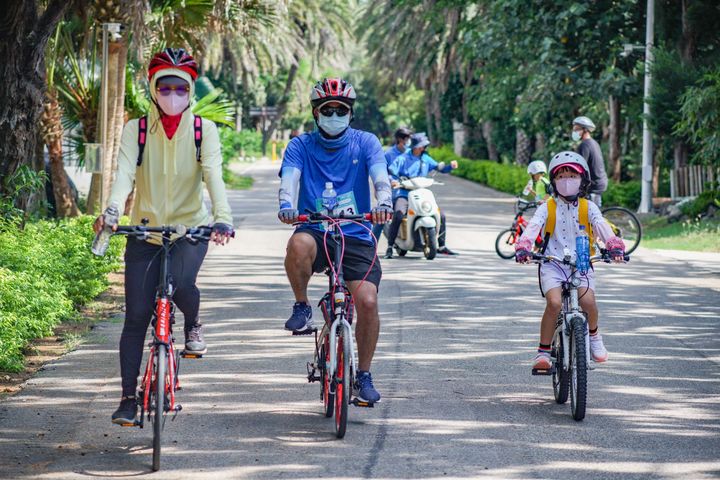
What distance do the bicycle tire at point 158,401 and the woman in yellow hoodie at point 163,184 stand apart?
0.42 metres

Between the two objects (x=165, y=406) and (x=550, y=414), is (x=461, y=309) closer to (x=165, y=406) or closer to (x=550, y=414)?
(x=550, y=414)

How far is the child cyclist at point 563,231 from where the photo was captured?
771 centimetres

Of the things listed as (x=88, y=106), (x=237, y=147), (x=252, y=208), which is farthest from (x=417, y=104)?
(x=88, y=106)

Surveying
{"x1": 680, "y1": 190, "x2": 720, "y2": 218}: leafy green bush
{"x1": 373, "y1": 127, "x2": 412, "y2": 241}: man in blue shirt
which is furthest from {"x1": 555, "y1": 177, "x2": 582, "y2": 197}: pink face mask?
{"x1": 680, "y1": 190, "x2": 720, "y2": 218}: leafy green bush

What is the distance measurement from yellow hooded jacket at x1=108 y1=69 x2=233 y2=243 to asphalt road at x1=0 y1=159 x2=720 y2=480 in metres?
1.26

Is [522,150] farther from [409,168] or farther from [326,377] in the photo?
[326,377]

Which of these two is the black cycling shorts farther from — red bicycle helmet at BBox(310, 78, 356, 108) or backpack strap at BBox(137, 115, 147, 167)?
backpack strap at BBox(137, 115, 147, 167)

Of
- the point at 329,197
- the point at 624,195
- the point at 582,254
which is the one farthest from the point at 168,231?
the point at 624,195

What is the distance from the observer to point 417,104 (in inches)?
3157

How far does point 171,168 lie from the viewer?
653 cm

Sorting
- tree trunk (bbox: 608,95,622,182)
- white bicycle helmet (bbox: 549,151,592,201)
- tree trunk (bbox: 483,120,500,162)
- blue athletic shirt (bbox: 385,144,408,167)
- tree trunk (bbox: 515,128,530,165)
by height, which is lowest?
white bicycle helmet (bbox: 549,151,592,201)

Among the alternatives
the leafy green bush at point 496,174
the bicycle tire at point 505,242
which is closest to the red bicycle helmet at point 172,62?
the bicycle tire at point 505,242

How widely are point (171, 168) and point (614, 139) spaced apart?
26193 mm

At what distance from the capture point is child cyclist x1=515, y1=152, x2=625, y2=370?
7715 millimetres
